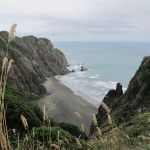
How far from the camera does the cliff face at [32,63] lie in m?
83.4

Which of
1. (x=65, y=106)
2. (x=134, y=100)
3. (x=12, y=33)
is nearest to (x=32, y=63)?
(x=65, y=106)

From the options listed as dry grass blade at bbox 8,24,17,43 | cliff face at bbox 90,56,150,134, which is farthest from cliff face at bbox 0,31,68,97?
dry grass blade at bbox 8,24,17,43

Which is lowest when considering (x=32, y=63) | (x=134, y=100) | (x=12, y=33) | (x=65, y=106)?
(x=65, y=106)

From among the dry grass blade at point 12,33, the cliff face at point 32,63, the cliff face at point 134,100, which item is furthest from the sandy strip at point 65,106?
the dry grass blade at point 12,33

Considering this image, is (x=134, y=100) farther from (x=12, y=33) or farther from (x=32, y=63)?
(x=32, y=63)

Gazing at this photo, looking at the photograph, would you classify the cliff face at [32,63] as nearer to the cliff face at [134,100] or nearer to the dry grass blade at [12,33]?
the cliff face at [134,100]

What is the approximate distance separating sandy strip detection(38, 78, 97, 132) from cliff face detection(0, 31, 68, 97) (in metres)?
6.51

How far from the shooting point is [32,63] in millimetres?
104812

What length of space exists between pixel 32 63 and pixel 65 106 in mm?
40781

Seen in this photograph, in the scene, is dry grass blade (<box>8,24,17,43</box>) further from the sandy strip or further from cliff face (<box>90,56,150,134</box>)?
the sandy strip

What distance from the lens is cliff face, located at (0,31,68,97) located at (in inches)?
3283

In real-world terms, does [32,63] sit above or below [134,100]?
below

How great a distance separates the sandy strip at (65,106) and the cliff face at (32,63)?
6.51 metres

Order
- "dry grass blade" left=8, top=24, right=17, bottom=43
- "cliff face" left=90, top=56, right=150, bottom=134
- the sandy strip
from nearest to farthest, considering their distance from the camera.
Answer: "dry grass blade" left=8, top=24, right=17, bottom=43, "cliff face" left=90, top=56, right=150, bottom=134, the sandy strip
